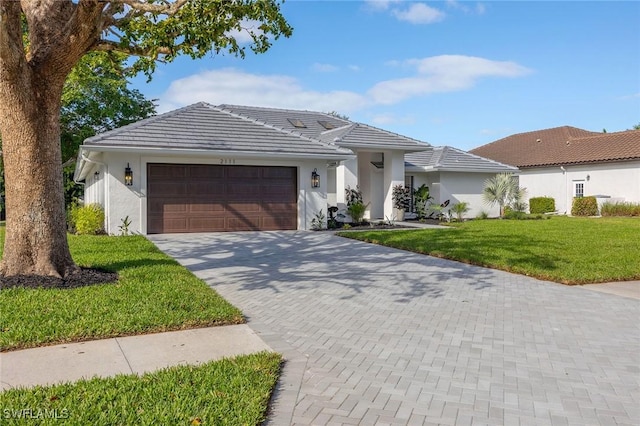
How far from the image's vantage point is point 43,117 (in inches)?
288

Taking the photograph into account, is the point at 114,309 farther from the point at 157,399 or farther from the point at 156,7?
the point at 156,7

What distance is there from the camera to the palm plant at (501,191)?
79.8 ft

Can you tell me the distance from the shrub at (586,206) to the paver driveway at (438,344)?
70.6ft

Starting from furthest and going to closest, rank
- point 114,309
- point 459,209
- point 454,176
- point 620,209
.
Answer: point 620,209
point 454,176
point 459,209
point 114,309

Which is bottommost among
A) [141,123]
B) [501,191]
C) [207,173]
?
[501,191]

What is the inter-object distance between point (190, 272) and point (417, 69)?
13.8 m

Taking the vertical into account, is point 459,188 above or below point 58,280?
above

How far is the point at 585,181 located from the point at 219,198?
24.5 meters

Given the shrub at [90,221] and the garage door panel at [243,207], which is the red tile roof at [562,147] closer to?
the garage door panel at [243,207]

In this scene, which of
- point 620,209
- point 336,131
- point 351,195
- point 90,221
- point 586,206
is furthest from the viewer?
point 586,206

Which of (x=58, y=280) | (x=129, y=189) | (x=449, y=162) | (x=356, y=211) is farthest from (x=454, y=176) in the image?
(x=58, y=280)

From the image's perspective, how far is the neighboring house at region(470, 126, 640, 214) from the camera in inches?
1078

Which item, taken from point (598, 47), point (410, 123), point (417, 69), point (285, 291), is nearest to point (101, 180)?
point (285, 291)

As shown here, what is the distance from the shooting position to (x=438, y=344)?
16.4 feet
